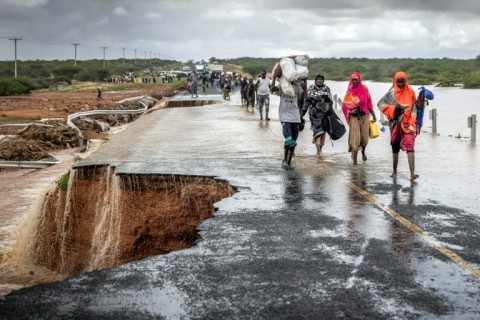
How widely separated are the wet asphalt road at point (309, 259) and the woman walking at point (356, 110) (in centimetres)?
54

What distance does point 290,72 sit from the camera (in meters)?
11.0

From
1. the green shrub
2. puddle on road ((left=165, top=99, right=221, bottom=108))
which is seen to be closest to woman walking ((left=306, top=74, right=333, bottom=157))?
puddle on road ((left=165, top=99, right=221, bottom=108))

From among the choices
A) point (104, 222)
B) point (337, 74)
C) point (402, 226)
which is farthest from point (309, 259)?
point (337, 74)

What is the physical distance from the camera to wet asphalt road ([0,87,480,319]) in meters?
4.55

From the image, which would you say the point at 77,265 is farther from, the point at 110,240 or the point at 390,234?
the point at 390,234

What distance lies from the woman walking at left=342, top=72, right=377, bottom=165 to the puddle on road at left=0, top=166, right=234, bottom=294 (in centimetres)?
300

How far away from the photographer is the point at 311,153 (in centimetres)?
1390

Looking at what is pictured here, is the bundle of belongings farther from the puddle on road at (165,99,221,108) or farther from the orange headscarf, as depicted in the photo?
the puddle on road at (165,99,221,108)

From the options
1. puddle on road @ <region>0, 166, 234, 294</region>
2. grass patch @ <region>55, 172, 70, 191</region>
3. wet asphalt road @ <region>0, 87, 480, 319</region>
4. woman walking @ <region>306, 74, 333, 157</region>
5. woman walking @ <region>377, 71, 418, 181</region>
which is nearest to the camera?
wet asphalt road @ <region>0, 87, 480, 319</region>

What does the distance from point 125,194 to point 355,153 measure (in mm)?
4257

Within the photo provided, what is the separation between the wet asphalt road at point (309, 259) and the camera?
4.55m

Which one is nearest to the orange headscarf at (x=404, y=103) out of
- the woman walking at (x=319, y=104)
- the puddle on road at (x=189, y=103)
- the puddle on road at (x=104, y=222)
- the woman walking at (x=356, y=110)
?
the woman walking at (x=356, y=110)

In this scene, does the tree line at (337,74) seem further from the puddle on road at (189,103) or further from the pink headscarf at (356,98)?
the pink headscarf at (356,98)

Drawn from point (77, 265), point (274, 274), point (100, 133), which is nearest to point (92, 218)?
point (77, 265)
